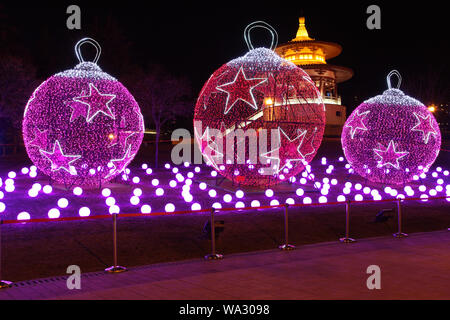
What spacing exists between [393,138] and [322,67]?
27.6m

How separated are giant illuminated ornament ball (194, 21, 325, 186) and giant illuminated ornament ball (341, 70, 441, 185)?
2496 mm

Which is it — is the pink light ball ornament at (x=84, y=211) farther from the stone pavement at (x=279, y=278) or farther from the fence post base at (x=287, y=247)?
the fence post base at (x=287, y=247)

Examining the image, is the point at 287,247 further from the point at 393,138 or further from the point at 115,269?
the point at 393,138

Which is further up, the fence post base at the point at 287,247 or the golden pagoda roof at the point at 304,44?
the golden pagoda roof at the point at 304,44

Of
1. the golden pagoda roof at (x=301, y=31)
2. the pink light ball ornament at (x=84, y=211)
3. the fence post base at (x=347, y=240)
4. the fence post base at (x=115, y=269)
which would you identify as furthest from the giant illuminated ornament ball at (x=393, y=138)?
the golden pagoda roof at (x=301, y=31)

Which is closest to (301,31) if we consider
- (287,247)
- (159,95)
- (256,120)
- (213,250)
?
(159,95)

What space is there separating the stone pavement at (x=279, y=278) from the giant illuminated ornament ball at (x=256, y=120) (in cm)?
442

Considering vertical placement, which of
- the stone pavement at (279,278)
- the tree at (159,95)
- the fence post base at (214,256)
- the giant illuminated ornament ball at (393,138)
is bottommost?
the stone pavement at (279,278)

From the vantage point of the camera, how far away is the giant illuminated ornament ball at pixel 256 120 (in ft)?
37.4

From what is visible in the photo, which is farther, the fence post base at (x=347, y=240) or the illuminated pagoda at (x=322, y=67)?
the illuminated pagoda at (x=322, y=67)

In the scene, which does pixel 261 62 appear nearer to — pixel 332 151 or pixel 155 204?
pixel 155 204

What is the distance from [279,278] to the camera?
5.93 meters

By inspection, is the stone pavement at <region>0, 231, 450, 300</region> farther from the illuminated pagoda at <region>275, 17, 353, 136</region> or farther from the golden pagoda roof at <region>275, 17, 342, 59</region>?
the golden pagoda roof at <region>275, 17, 342, 59</region>

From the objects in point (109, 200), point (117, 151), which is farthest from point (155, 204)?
point (117, 151)
